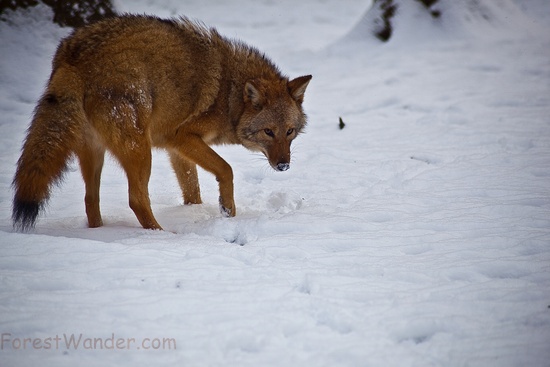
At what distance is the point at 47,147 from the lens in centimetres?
409

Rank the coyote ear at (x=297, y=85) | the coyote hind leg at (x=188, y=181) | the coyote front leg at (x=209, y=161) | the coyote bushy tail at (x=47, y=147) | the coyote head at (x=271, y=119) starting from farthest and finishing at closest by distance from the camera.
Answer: the coyote hind leg at (x=188, y=181)
the coyote ear at (x=297, y=85)
the coyote head at (x=271, y=119)
the coyote front leg at (x=209, y=161)
the coyote bushy tail at (x=47, y=147)

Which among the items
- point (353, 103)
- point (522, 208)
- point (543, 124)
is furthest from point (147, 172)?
point (543, 124)

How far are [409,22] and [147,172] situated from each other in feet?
29.3

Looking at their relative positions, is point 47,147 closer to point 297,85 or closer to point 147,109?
point 147,109

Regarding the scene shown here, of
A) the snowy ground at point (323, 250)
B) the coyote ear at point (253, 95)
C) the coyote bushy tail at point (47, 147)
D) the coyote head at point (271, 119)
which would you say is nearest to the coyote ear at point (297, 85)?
the coyote head at point (271, 119)

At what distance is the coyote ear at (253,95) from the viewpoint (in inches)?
210

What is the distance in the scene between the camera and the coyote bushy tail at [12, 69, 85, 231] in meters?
3.90

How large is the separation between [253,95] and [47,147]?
7.26 ft

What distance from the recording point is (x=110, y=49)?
4.57 meters

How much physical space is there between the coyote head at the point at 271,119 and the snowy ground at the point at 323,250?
0.55 meters

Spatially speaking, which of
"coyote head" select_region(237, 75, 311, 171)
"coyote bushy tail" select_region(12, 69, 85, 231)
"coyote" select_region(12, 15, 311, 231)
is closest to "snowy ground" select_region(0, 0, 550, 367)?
"coyote bushy tail" select_region(12, 69, 85, 231)

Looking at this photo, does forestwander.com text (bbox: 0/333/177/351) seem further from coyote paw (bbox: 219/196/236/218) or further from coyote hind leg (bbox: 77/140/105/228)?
coyote paw (bbox: 219/196/236/218)

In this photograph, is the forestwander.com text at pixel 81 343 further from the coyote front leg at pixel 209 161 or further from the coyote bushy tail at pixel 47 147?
the coyote front leg at pixel 209 161

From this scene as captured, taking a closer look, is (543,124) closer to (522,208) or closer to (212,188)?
(522,208)
